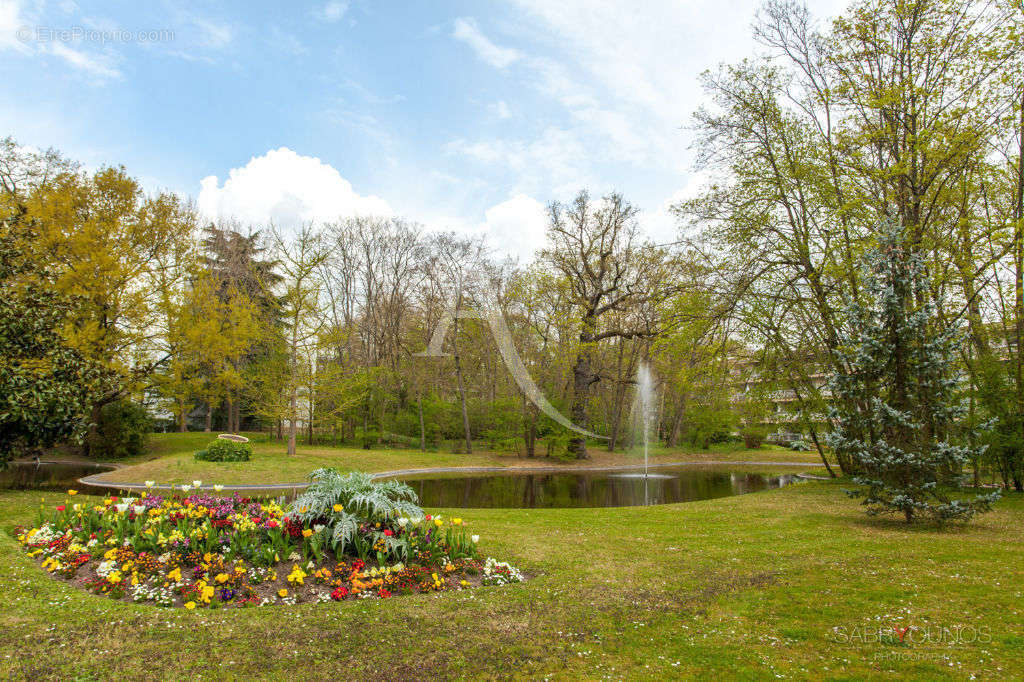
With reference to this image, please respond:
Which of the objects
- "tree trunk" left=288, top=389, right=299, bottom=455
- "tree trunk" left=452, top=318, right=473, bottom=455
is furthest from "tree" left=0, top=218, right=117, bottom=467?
"tree trunk" left=452, top=318, right=473, bottom=455

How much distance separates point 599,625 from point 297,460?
59.2 feet

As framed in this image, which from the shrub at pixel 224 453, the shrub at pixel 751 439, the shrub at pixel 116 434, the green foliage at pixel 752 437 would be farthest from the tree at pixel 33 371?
the shrub at pixel 751 439

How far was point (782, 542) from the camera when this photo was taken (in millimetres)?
7664

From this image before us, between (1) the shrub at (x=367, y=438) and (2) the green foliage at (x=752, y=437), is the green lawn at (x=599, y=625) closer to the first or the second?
(1) the shrub at (x=367, y=438)

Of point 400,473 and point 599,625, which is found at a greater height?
point 599,625

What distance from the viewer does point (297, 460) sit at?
795 inches

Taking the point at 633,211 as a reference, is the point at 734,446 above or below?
below

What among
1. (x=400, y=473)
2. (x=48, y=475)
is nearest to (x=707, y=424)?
(x=400, y=473)

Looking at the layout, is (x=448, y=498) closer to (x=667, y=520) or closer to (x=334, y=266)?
(x=667, y=520)

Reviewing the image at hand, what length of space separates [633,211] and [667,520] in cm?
2140

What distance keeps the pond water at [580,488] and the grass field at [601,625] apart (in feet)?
26.1

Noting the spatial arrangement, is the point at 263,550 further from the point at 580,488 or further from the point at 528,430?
the point at 528,430

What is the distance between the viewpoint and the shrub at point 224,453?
18156mm

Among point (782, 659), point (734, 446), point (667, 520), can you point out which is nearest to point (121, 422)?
point (667, 520)
